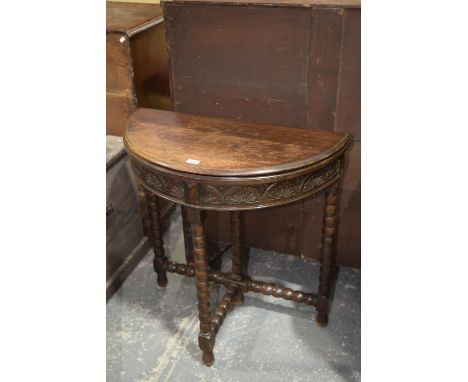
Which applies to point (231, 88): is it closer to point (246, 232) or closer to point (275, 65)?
point (275, 65)

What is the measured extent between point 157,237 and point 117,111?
609mm

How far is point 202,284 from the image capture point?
63.0 inches

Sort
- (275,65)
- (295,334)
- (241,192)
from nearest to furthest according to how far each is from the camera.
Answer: (241,192) → (275,65) → (295,334)

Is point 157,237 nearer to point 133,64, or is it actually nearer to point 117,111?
point 117,111

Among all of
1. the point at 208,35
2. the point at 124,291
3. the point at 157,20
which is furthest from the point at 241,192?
the point at 157,20

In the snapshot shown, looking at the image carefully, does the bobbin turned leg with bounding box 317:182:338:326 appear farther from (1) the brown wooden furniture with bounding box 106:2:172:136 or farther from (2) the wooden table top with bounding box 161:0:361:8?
(1) the brown wooden furniture with bounding box 106:2:172:136

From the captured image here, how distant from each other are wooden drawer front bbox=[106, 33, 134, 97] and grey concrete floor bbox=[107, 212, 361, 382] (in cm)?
84

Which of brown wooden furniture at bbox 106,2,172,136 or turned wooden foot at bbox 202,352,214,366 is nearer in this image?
turned wooden foot at bbox 202,352,214,366

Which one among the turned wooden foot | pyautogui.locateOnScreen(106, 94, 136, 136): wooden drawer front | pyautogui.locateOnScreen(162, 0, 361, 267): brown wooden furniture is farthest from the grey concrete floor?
pyautogui.locateOnScreen(106, 94, 136, 136): wooden drawer front

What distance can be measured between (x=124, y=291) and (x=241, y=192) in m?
1.05

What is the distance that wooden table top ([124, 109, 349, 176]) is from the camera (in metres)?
1.32

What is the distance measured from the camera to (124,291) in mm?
2143

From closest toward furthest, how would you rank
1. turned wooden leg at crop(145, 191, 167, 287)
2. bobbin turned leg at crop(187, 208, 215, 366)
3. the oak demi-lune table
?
the oak demi-lune table < bobbin turned leg at crop(187, 208, 215, 366) < turned wooden leg at crop(145, 191, 167, 287)

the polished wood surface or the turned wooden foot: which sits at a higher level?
the polished wood surface
